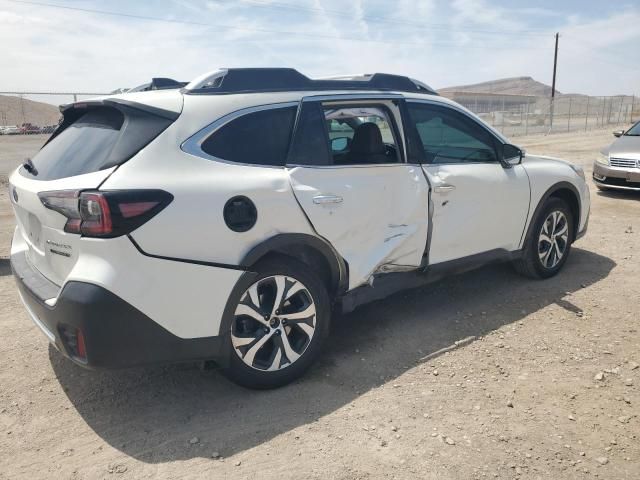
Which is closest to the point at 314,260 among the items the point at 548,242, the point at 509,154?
the point at 509,154

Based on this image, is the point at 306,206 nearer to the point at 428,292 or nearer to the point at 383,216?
the point at 383,216

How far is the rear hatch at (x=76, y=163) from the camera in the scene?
277 centimetres

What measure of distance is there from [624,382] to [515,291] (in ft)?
5.15

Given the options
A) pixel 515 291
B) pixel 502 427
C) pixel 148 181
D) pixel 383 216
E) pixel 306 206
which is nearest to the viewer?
pixel 148 181

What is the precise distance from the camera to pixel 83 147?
3023 millimetres

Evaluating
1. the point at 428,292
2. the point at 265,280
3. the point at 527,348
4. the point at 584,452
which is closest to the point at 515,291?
the point at 428,292

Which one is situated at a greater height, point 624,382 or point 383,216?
point 383,216

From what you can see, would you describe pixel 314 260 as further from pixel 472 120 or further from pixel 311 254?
pixel 472 120

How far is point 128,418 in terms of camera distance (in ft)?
10.0

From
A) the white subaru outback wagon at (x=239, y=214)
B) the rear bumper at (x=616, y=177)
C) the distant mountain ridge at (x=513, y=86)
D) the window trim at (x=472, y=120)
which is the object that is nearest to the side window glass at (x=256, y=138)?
the white subaru outback wagon at (x=239, y=214)

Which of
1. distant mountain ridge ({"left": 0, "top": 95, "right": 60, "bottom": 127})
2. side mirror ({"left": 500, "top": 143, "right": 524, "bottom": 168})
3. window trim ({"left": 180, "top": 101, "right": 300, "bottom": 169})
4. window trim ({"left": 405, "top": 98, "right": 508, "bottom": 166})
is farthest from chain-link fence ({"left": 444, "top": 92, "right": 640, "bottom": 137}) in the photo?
window trim ({"left": 180, "top": 101, "right": 300, "bottom": 169})

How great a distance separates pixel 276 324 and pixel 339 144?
1387mm

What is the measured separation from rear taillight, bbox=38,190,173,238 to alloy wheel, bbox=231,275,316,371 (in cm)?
73

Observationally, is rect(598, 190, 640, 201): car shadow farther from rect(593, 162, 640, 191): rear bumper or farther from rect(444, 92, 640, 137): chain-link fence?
rect(444, 92, 640, 137): chain-link fence
